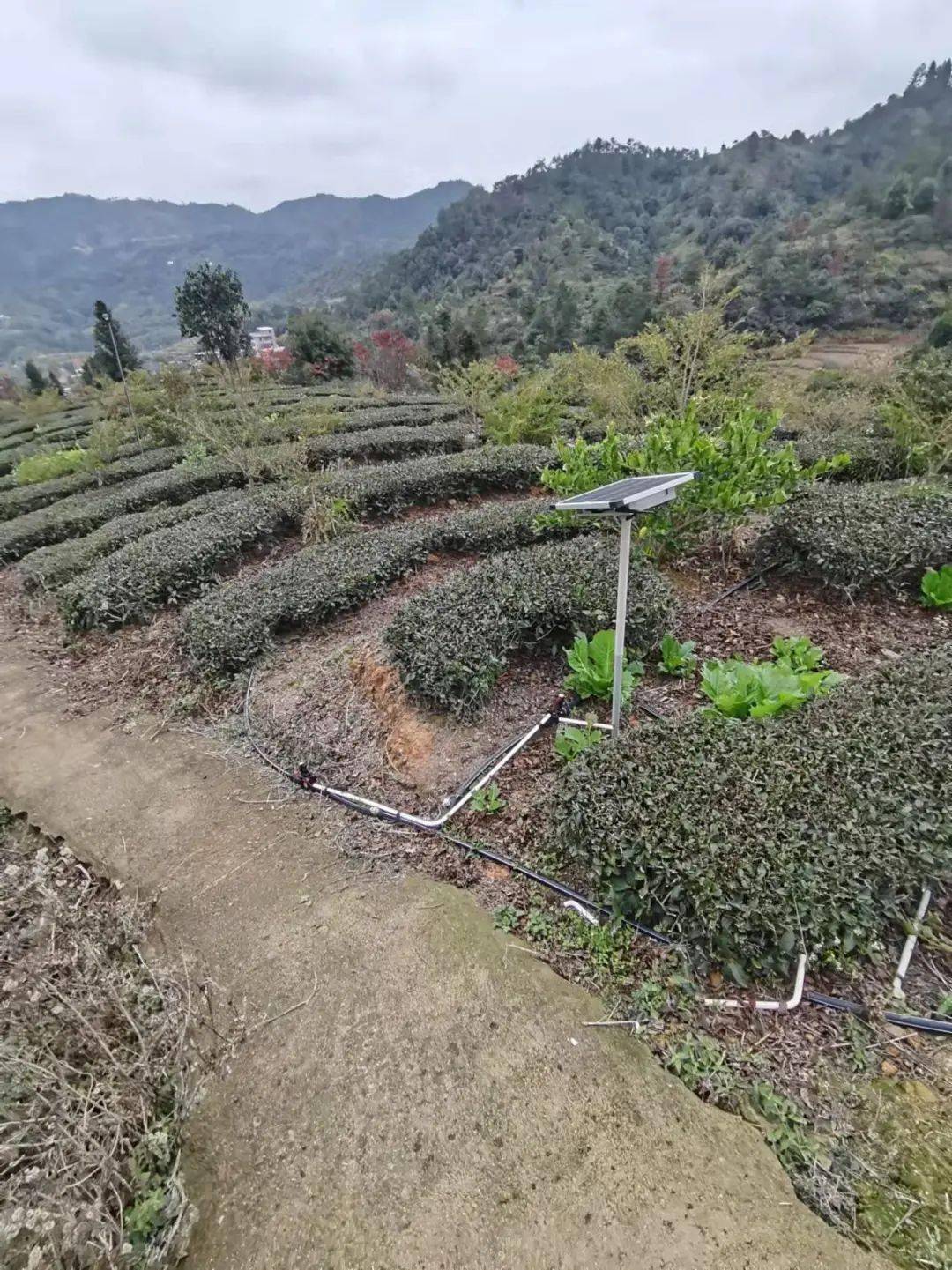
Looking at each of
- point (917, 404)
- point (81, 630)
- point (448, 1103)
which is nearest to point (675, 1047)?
point (448, 1103)

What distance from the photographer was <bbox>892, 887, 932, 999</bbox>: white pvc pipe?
1624 millimetres

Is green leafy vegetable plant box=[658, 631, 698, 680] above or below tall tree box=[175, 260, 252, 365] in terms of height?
below

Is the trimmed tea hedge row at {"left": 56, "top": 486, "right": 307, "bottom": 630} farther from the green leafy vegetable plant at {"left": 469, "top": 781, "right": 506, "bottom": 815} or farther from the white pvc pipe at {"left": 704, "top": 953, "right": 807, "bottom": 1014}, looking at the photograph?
the white pvc pipe at {"left": 704, "top": 953, "right": 807, "bottom": 1014}

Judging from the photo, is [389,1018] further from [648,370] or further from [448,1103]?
[648,370]

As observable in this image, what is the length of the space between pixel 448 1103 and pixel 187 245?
162 m

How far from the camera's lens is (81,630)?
177 inches

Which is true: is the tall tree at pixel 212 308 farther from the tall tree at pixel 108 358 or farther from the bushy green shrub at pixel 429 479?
the bushy green shrub at pixel 429 479

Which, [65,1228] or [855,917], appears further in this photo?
[855,917]

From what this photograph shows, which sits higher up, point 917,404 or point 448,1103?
point 917,404

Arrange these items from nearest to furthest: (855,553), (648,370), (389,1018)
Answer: (389,1018) → (855,553) → (648,370)

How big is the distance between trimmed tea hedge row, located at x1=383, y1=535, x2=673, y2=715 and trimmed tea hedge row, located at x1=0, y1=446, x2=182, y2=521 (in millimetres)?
7579

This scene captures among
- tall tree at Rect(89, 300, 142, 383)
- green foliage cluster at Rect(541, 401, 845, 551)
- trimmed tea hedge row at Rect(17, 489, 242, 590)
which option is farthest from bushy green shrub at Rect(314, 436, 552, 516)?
tall tree at Rect(89, 300, 142, 383)

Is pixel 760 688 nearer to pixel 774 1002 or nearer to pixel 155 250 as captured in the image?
pixel 774 1002

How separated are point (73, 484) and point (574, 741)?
365 inches
